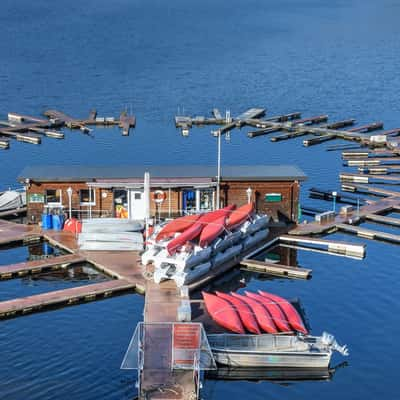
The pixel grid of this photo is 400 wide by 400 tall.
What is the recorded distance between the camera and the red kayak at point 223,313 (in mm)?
40694

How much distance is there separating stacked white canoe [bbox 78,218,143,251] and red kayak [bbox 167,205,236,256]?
4.00 meters

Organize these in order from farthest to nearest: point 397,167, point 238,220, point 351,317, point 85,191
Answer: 1. point 397,167
2. point 85,191
3. point 238,220
4. point 351,317

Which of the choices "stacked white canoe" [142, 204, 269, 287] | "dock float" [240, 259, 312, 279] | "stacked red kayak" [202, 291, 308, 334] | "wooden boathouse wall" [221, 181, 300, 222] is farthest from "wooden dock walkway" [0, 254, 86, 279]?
"wooden boathouse wall" [221, 181, 300, 222]

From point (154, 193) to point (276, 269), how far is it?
10.8 meters

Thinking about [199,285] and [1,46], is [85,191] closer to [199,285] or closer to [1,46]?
[199,285]

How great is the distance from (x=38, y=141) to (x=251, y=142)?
73.4 feet

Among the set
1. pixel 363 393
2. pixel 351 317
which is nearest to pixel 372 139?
pixel 351 317

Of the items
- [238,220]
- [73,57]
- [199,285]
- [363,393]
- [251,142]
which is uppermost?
[73,57]

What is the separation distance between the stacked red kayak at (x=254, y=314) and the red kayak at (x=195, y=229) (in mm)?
5576

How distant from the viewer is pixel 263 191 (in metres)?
57.8

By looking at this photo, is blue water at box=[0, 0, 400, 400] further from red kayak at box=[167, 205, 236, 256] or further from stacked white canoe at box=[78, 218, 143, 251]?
stacked white canoe at box=[78, 218, 143, 251]

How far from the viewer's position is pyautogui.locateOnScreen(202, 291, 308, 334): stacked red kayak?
40812mm

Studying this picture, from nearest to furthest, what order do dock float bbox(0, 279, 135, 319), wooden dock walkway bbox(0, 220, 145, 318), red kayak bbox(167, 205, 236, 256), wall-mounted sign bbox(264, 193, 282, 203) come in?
dock float bbox(0, 279, 135, 319) → wooden dock walkway bbox(0, 220, 145, 318) → red kayak bbox(167, 205, 236, 256) → wall-mounted sign bbox(264, 193, 282, 203)

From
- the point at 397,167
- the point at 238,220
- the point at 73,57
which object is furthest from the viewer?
the point at 73,57
